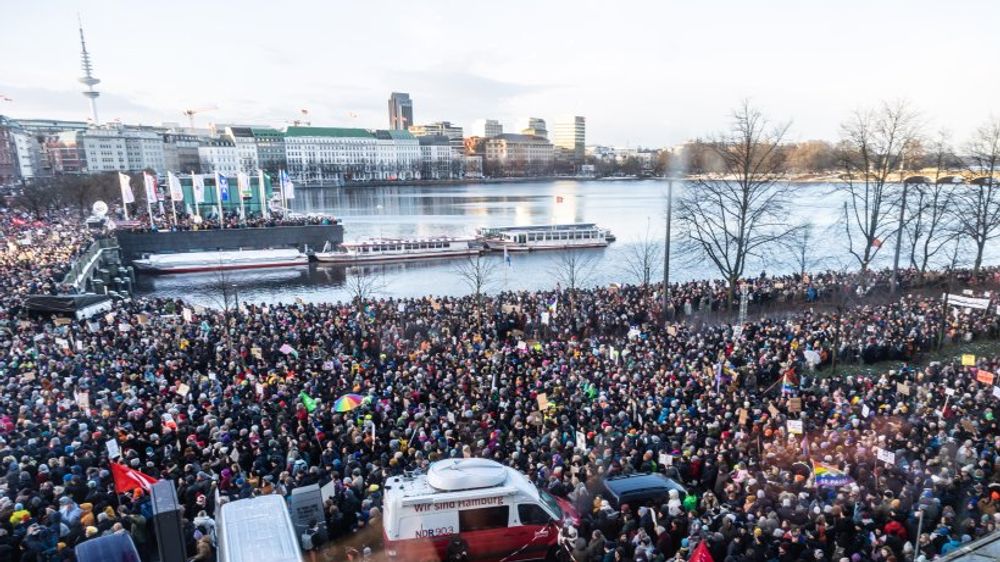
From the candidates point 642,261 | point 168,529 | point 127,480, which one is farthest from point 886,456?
point 642,261

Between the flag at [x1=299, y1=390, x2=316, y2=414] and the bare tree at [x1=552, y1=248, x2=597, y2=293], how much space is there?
98.2 ft

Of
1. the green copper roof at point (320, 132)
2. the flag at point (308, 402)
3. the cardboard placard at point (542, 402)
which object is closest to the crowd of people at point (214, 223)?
the flag at point (308, 402)

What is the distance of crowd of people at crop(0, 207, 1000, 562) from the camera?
9016 mm

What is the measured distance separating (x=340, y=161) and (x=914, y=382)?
19282 cm

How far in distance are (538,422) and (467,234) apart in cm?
5937

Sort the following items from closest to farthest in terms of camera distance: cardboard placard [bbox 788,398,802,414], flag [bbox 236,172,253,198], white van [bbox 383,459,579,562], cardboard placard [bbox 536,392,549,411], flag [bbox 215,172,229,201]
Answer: white van [bbox 383,459,579,562], cardboard placard [bbox 788,398,802,414], cardboard placard [bbox 536,392,549,411], flag [bbox 215,172,229,201], flag [bbox 236,172,253,198]

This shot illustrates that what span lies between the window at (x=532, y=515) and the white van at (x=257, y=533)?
3.25 m

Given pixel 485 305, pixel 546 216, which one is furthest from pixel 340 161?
pixel 485 305

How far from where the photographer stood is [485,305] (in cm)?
2717

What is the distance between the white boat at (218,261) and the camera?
168 feet

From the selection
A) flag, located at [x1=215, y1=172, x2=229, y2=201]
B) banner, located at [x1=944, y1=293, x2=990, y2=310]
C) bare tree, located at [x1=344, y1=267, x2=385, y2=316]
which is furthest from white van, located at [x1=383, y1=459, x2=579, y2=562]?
flag, located at [x1=215, y1=172, x2=229, y2=201]

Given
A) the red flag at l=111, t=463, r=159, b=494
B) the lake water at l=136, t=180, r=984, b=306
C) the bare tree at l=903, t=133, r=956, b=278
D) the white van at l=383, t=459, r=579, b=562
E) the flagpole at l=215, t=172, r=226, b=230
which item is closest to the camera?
the white van at l=383, t=459, r=579, b=562

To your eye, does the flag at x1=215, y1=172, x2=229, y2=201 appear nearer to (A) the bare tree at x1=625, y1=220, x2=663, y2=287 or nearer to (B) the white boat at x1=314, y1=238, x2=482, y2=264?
(B) the white boat at x1=314, y1=238, x2=482, y2=264

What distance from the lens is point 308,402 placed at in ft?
45.4
